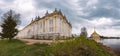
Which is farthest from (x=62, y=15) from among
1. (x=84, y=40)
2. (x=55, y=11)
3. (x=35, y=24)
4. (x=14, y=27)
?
(x=84, y=40)

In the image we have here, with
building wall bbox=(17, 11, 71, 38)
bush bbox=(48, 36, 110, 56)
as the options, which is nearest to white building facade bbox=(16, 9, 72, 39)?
building wall bbox=(17, 11, 71, 38)

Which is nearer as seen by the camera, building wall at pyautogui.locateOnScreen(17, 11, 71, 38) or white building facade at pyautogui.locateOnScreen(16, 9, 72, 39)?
white building facade at pyautogui.locateOnScreen(16, 9, 72, 39)

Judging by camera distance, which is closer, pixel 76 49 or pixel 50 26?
pixel 76 49

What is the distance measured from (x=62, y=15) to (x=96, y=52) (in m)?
38.9

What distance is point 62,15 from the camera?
260 feet

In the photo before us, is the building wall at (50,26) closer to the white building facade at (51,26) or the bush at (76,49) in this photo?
the white building facade at (51,26)

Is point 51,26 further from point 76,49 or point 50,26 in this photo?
point 76,49

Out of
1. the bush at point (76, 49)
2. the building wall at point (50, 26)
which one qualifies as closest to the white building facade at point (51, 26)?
the building wall at point (50, 26)

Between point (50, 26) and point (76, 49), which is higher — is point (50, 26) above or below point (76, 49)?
above

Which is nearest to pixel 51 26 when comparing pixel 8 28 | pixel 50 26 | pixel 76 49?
pixel 50 26

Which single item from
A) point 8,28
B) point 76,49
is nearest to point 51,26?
point 8,28

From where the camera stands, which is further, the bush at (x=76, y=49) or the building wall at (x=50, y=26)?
the building wall at (x=50, y=26)

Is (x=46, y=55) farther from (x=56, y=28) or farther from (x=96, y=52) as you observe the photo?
(x=56, y=28)

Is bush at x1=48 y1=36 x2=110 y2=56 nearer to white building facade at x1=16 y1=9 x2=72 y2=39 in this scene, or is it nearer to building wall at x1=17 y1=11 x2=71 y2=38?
white building facade at x1=16 y1=9 x2=72 y2=39
